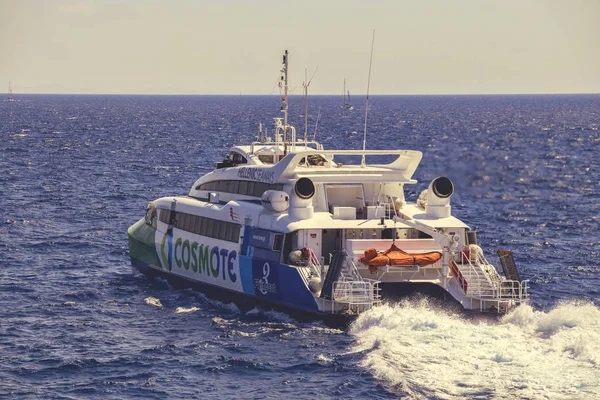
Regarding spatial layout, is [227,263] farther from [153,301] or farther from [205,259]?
[153,301]

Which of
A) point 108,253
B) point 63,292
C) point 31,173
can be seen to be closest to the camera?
point 63,292

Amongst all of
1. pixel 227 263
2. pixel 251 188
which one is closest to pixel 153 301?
pixel 227 263

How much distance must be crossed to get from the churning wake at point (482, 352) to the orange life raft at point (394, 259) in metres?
1.52

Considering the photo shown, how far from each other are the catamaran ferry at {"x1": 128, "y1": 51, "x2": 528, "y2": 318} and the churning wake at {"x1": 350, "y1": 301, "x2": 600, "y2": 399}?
3.80ft

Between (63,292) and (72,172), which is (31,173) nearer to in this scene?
(72,172)

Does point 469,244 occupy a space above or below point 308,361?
above

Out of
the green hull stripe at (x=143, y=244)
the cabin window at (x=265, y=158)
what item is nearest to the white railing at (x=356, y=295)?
the cabin window at (x=265, y=158)

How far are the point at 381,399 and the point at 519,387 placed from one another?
152 inches

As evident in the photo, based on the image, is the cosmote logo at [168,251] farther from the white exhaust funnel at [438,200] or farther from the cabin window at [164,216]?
the white exhaust funnel at [438,200]

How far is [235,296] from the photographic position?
38250 mm

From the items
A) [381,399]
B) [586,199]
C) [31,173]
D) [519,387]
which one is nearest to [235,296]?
[381,399]

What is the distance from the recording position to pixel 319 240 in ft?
119

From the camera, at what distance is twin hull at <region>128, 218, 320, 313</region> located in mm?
35312

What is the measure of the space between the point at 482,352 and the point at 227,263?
1265 cm
